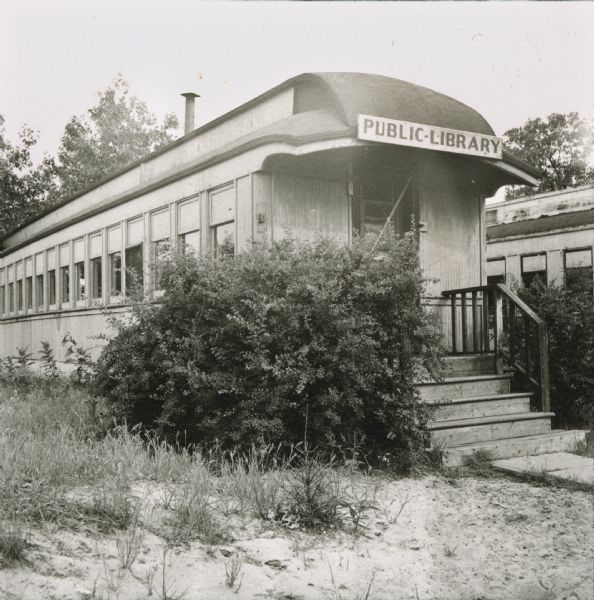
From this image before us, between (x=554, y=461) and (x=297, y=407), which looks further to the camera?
(x=554, y=461)

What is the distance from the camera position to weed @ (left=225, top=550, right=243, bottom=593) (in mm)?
3438

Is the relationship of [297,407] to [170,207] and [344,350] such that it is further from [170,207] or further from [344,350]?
[170,207]

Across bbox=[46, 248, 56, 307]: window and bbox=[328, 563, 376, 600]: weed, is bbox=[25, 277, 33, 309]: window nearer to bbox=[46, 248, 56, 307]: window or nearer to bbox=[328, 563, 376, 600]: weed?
bbox=[46, 248, 56, 307]: window

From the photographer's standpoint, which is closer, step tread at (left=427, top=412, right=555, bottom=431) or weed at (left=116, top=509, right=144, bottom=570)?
weed at (left=116, top=509, right=144, bottom=570)

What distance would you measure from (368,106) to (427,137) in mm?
879

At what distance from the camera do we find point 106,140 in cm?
3825

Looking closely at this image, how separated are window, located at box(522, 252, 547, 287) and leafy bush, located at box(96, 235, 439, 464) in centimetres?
849

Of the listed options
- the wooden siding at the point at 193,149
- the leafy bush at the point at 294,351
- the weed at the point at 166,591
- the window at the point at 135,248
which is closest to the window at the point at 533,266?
the wooden siding at the point at 193,149

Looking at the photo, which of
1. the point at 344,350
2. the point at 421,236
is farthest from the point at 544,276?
the point at 344,350

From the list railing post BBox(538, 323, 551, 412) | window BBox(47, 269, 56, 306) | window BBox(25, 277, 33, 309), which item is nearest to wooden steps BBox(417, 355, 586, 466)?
railing post BBox(538, 323, 551, 412)

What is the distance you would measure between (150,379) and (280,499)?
8.21 ft

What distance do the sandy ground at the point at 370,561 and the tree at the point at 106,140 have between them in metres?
35.5

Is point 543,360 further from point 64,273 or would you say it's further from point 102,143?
point 102,143

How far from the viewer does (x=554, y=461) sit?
248 inches
